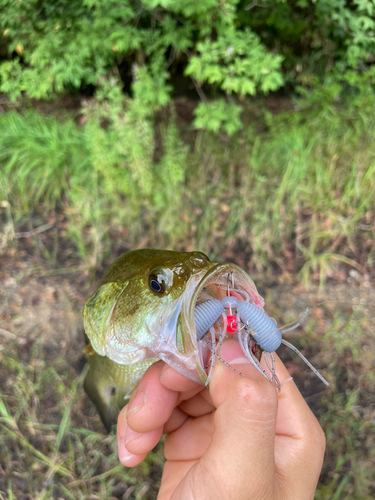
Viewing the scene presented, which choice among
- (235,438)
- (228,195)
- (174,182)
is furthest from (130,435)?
(228,195)

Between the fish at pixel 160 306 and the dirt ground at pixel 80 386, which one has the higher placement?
the fish at pixel 160 306

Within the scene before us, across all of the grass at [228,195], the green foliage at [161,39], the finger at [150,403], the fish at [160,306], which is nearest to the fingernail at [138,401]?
the finger at [150,403]

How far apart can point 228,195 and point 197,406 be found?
179 centimetres

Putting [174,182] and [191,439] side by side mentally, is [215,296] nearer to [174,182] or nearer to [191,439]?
[191,439]

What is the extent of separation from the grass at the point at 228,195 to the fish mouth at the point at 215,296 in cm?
144

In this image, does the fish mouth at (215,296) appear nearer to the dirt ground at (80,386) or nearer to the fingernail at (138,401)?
the fingernail at (138,401)

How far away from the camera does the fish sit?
876mm

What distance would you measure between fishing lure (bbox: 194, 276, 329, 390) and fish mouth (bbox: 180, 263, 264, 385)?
2 cm

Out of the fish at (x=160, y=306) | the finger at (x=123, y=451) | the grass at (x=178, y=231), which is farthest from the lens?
the grass at (x=178, y=231)

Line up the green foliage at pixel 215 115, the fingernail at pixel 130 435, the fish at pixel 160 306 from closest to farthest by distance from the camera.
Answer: the fish at pixel 160 306 < the fingernail at pixel 130 435 < the green foliage at pixel 215 115

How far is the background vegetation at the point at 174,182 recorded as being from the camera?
1.89 metres

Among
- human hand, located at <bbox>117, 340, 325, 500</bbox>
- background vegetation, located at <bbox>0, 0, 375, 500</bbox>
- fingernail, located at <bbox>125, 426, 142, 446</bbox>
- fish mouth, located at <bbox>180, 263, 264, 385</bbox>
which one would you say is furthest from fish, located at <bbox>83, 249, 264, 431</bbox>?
background vegetation, located at <bbox>0, 0, 375, 500</bbox>

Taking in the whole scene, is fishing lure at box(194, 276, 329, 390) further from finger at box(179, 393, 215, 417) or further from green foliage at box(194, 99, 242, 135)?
green foliage at box(194, 99, 242, 135)

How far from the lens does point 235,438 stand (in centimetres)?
79
